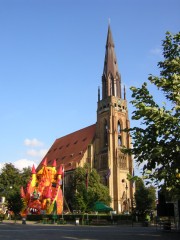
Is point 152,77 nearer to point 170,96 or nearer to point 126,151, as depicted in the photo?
point 170,96

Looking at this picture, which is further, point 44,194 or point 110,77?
point 110,77

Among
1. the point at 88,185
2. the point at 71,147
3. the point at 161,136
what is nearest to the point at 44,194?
the point at 88,185

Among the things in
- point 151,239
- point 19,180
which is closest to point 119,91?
point 19,180

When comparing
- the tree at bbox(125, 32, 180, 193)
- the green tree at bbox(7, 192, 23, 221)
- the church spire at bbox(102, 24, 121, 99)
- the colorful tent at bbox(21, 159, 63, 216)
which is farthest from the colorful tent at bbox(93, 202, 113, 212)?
the church spire at bbox(102, 24, 121, 99)

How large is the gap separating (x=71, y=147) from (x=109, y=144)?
642 inches

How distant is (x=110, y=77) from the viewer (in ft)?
249

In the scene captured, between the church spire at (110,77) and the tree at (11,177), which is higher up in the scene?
the church spire at (110,77)

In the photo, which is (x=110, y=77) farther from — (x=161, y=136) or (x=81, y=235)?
(x=161, y=136)

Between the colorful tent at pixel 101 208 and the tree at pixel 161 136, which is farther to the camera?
the colorful tent at pixel 101 208

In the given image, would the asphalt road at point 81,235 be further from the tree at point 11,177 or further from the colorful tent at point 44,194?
the tree at point 11,177

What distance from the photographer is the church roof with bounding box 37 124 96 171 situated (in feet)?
248

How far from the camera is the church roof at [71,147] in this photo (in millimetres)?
75625

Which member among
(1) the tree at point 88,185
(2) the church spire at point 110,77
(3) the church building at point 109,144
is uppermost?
(2) the church spire at point 110,77

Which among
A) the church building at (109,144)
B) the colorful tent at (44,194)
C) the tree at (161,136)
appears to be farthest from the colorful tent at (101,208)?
the tree at (161,136)
